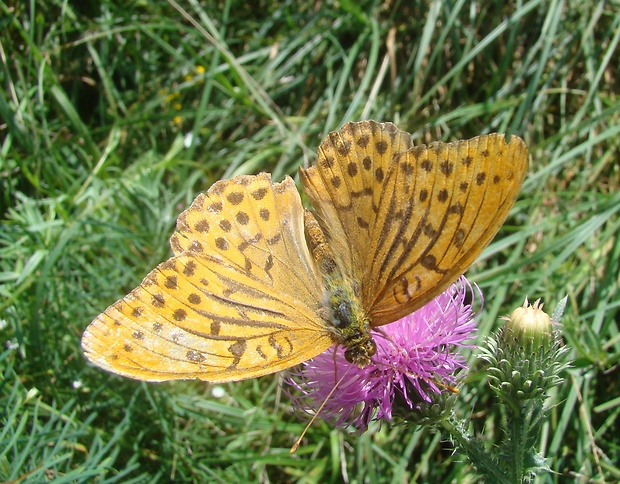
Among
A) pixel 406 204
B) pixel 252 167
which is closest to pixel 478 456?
pixel 406 204

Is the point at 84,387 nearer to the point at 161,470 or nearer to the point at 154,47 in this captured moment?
the point at 161,470

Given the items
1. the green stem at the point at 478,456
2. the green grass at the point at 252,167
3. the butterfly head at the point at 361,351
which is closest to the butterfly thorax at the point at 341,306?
the butterfly head at the point at 361,351

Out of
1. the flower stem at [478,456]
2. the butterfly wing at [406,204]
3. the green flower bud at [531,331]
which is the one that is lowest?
the flower stem at [478,456]

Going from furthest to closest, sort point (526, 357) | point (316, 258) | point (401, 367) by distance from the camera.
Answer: point (316, 258), point (401, 367), point (526, 357)

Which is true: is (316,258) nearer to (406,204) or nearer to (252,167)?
(406,204)

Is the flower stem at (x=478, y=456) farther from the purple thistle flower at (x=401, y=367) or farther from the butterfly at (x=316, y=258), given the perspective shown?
the butterfly at (x=316, y=258)

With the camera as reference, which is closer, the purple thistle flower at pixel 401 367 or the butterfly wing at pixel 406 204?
the butterfly wing at pixel 406 204

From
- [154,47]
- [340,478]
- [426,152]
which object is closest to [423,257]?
[426,152]
